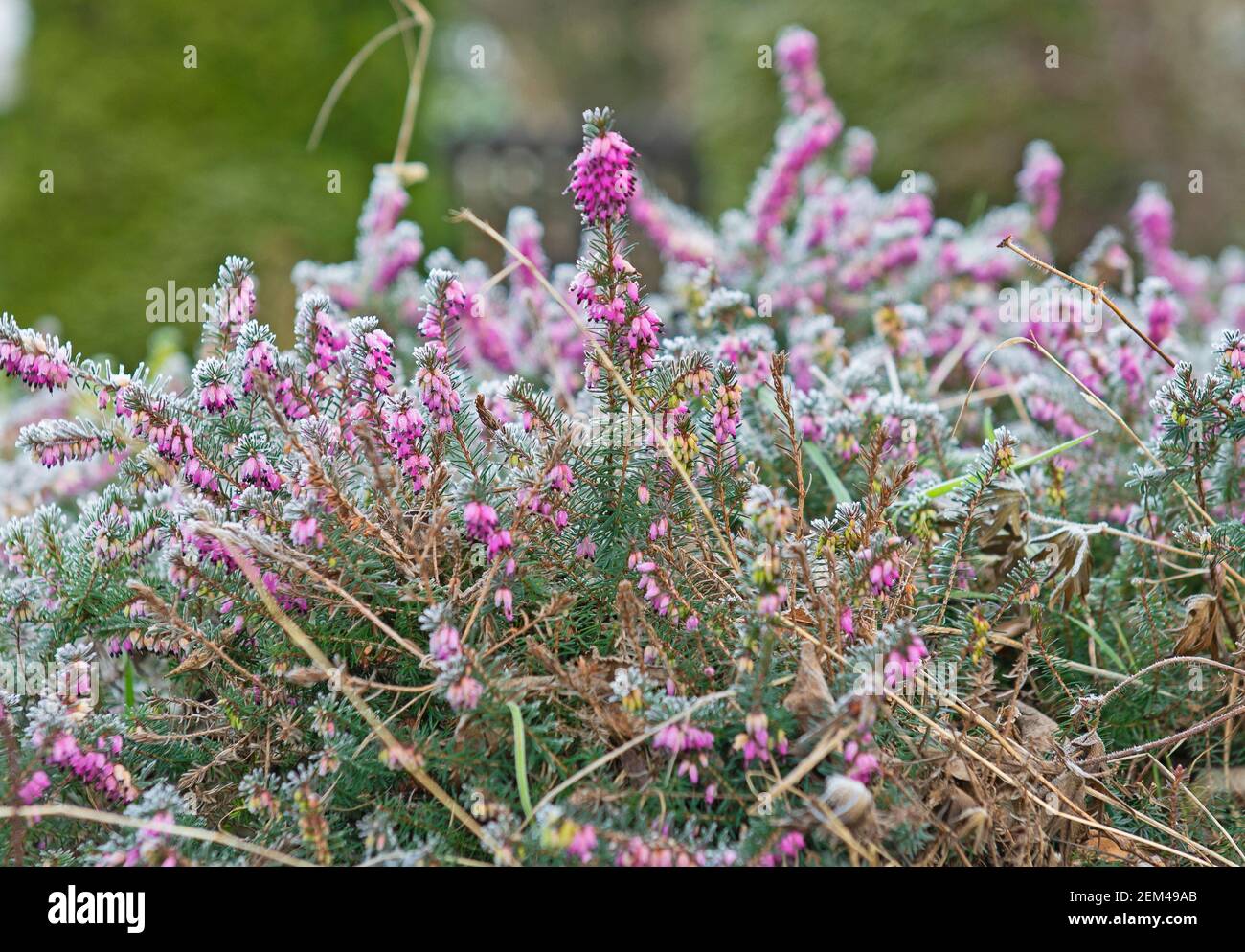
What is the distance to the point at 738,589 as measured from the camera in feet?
4.78

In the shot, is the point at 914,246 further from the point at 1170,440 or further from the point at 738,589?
the point at 738,589

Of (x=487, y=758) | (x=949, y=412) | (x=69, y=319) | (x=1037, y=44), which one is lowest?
(x=487, y=758)

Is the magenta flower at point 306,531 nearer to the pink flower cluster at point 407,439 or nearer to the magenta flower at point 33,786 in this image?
the pink flower cluster at point 407,439

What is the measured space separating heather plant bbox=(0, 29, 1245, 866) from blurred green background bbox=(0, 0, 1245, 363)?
4021mm

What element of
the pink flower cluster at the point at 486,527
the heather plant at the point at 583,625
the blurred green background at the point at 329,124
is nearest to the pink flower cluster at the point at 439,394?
the heather plant at the point at 583,625

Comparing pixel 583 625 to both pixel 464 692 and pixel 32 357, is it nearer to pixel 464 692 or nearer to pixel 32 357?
pixel 464 692

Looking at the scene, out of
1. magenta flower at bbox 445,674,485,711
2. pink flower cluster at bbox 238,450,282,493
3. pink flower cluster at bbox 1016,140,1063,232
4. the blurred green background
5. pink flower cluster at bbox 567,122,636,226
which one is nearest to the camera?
magenta flower at bbox 445,674,485,711

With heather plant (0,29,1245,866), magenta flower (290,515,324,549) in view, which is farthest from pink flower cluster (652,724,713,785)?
magenta flower (290,515,324,549)

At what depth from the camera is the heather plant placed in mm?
1278

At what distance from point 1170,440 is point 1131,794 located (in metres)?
0.51

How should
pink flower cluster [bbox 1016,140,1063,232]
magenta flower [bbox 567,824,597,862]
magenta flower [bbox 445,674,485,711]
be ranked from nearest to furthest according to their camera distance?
magenta flower [bbox 567,824,597,862] < magenta flower [bbox 445,674,485,711] < pink flower cluster [bbox 1016,140,1063,232]

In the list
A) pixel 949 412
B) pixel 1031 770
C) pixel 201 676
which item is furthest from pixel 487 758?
pixel 949 412

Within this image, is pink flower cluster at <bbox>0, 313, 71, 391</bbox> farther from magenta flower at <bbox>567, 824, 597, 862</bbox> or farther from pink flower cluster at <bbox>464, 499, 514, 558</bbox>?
magenta flower at <bbox>567, 824, 597, 862</bbox>
